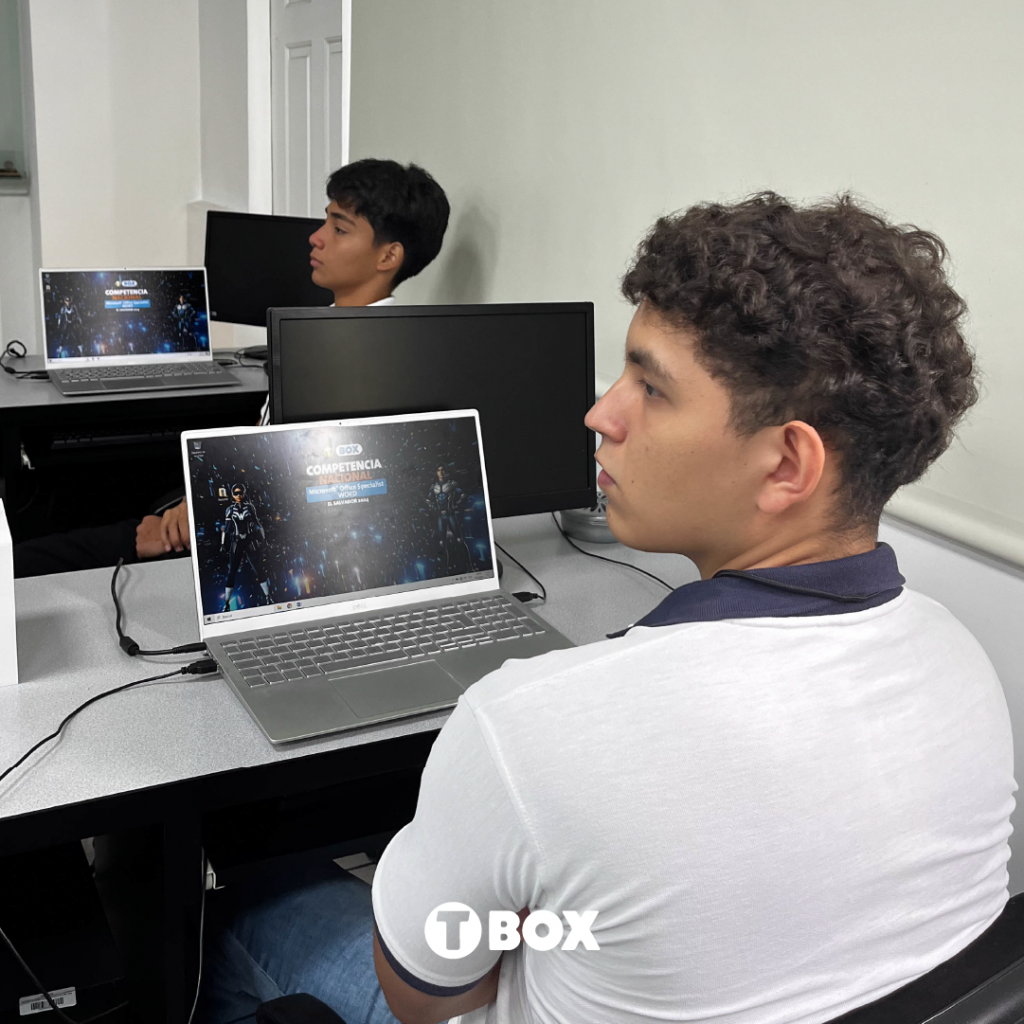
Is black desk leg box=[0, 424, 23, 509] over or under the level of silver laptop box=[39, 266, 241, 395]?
under

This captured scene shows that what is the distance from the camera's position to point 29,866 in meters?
1.30

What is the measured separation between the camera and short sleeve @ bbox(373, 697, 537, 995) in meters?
0.66

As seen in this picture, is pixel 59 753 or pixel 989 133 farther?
pixel 989 133

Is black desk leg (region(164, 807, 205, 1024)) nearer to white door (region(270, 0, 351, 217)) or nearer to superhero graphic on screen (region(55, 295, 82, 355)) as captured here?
superhero graphic on screen (region(55, 295, 82, 355))

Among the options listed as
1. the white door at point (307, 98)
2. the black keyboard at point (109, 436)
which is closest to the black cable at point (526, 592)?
the black keyboard at point (109, 436)

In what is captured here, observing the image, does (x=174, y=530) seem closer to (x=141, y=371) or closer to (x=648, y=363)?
(x=141, y=371)

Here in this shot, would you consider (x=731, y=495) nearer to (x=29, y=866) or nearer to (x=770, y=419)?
(x=770, y=419)

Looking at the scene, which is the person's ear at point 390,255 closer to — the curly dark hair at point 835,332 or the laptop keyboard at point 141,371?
the laptop keyboard at point 141,371

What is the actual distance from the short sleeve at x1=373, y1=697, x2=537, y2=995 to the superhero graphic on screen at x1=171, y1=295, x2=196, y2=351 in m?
2.34

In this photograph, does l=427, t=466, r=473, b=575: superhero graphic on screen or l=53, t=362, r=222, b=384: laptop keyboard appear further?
l=53, t=362, r=222, b=384: laptop keyboard

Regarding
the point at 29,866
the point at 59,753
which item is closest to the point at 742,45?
the point at 59,753

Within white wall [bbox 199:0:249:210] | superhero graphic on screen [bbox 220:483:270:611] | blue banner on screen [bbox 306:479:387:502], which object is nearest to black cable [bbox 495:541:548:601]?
blue banner on screen [bbox 306:479:387:502]

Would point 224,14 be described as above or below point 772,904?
above

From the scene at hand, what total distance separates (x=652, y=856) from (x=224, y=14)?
4583 millimetres
